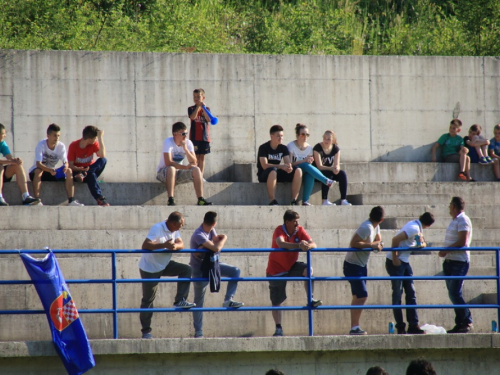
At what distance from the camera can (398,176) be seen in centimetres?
1443

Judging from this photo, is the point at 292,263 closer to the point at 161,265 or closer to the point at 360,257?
the point at 360,257

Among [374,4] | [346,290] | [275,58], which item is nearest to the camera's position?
[346,290]

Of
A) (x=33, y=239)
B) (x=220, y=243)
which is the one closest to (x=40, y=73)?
(x=33, y=239)

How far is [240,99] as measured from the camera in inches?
→ 568

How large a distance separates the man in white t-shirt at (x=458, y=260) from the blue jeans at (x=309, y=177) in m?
2.71

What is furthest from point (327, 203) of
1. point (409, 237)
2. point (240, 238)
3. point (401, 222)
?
point (409, 237)

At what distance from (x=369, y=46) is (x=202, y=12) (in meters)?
4.58

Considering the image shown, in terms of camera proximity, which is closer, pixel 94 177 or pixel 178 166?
pixel 94 177

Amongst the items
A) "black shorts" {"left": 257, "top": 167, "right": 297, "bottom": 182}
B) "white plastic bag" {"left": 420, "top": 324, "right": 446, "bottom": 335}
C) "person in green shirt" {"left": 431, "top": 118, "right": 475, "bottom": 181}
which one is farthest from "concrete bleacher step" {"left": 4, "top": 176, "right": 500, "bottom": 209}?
"white plastic bag" {"left": 420, "top": 324, "right": 446, "bottom": 335}

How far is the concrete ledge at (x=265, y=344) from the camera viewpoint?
8547mm

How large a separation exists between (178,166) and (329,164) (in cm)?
246

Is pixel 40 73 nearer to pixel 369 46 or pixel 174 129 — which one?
pixel 174 129

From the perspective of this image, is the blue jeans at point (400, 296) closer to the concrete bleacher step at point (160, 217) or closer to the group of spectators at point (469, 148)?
the concrete bleacher step at point (160, 217)

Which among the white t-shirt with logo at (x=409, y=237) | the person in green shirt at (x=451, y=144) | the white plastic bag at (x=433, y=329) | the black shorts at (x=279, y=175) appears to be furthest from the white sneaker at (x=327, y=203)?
the person in green shirt at (x=451, y=144)
